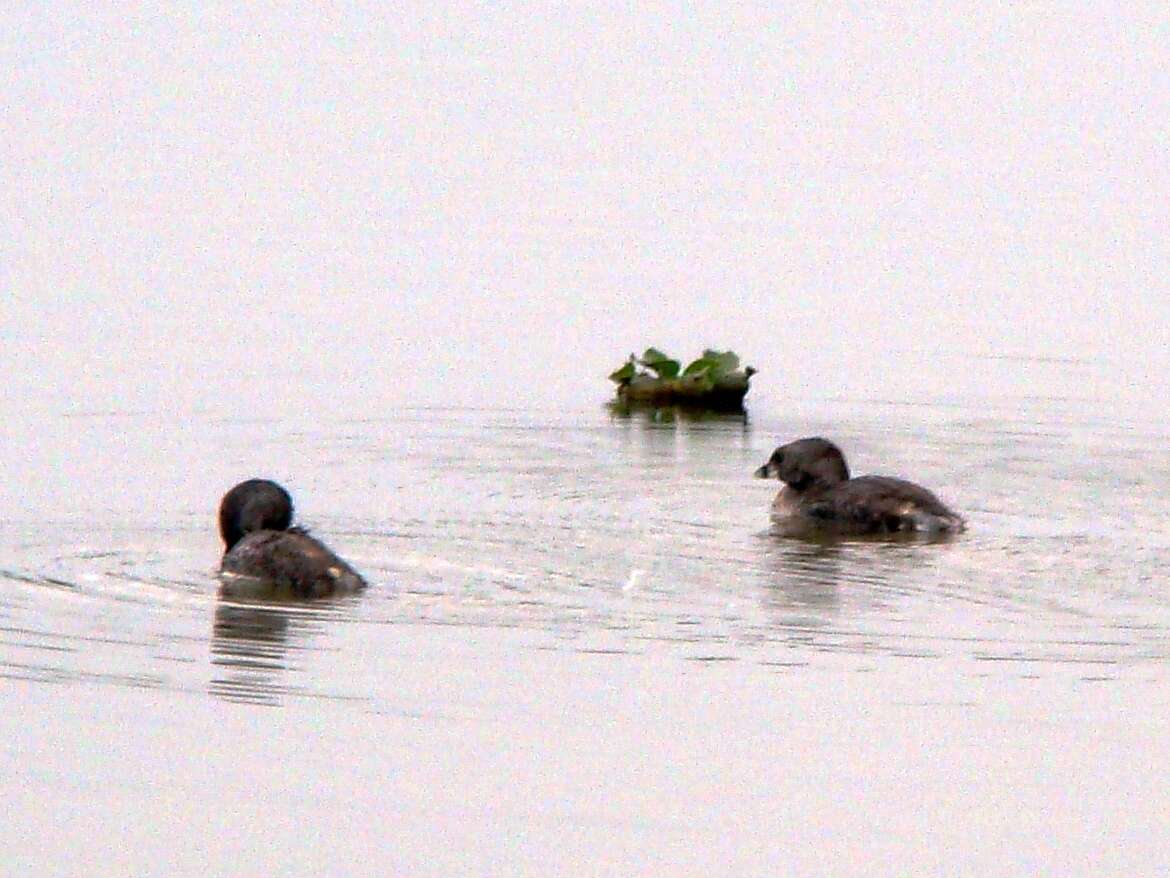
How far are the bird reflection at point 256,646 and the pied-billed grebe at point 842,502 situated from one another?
335 centimetres

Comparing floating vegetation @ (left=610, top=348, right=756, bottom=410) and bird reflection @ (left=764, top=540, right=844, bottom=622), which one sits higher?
floating vegetation @ (left=610, top=348, right=756, bottom=410)

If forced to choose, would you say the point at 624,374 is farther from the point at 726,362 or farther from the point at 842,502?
the point at 842,502

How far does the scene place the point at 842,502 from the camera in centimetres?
1565

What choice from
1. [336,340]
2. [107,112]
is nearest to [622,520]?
[336,340]

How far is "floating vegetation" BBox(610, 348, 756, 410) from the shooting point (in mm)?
19688

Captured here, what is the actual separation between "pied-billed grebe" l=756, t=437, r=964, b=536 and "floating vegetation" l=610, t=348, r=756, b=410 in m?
3.44

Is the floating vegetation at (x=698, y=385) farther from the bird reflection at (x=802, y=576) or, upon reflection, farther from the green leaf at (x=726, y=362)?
the bird reflection at (x=802, y=576)

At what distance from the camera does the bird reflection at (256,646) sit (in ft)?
36.6

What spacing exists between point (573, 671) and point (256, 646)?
1.26 m

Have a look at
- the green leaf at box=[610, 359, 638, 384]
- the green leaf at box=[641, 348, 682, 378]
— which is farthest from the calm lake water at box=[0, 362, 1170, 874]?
the green leaf at box=[641, 348, 682, 378]

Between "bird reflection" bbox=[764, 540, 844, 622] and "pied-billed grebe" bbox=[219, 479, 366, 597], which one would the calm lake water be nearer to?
"bird reflection" bbox=[764, 540, 844, 622]

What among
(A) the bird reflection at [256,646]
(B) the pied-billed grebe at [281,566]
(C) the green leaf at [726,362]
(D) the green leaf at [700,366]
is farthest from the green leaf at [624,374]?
(A) the bird reflection at [256,646]

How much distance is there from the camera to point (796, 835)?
952 cm

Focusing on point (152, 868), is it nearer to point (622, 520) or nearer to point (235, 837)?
point (235, 837)
